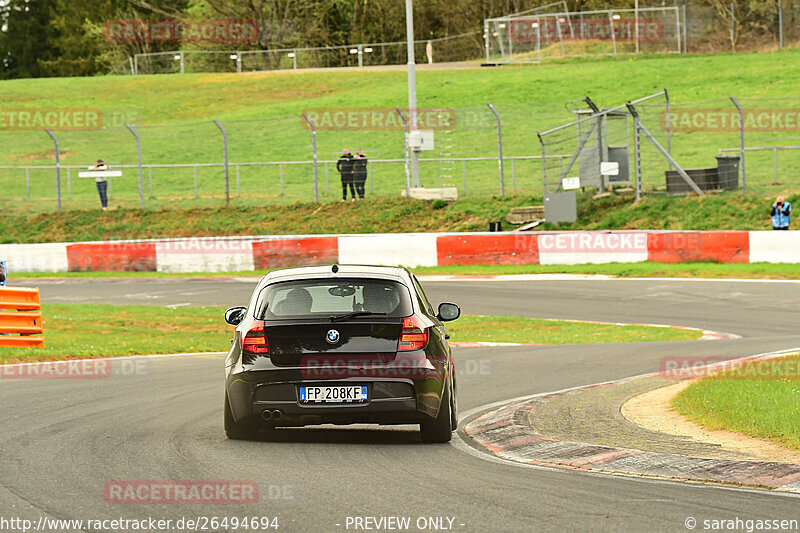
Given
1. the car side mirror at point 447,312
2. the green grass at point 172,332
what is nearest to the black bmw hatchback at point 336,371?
the car side mirror at point 447,312

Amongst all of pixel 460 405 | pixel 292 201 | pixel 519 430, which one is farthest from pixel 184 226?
pixel 519 430

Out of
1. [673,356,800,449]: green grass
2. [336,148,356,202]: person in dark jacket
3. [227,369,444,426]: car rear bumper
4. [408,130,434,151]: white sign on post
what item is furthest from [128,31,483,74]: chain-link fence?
[227,369,444,426]: car rear bumper

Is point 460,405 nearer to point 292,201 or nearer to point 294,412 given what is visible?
point 294,412

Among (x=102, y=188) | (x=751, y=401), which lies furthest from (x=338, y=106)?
(x=751, y=401)

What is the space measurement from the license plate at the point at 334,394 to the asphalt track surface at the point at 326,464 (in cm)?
36

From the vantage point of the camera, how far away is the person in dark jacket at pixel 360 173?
1459 inches

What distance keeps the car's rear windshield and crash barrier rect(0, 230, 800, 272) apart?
764 inches

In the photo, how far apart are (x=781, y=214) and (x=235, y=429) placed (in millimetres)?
21056

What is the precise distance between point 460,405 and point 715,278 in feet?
50.2

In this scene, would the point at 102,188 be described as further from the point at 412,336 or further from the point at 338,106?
the point at 412,336

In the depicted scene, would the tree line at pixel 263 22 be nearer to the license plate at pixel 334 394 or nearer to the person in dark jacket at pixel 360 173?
the person in dark jacket at pixel 360 173

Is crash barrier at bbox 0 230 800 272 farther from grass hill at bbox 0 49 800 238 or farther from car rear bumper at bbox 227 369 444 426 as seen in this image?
car rear bumper at bbox 227 369 444 426

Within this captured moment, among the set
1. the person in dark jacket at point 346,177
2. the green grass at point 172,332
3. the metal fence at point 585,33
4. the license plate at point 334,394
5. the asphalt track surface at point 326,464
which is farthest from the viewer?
the metal fence at point 585,33

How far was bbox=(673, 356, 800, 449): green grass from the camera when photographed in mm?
9125
